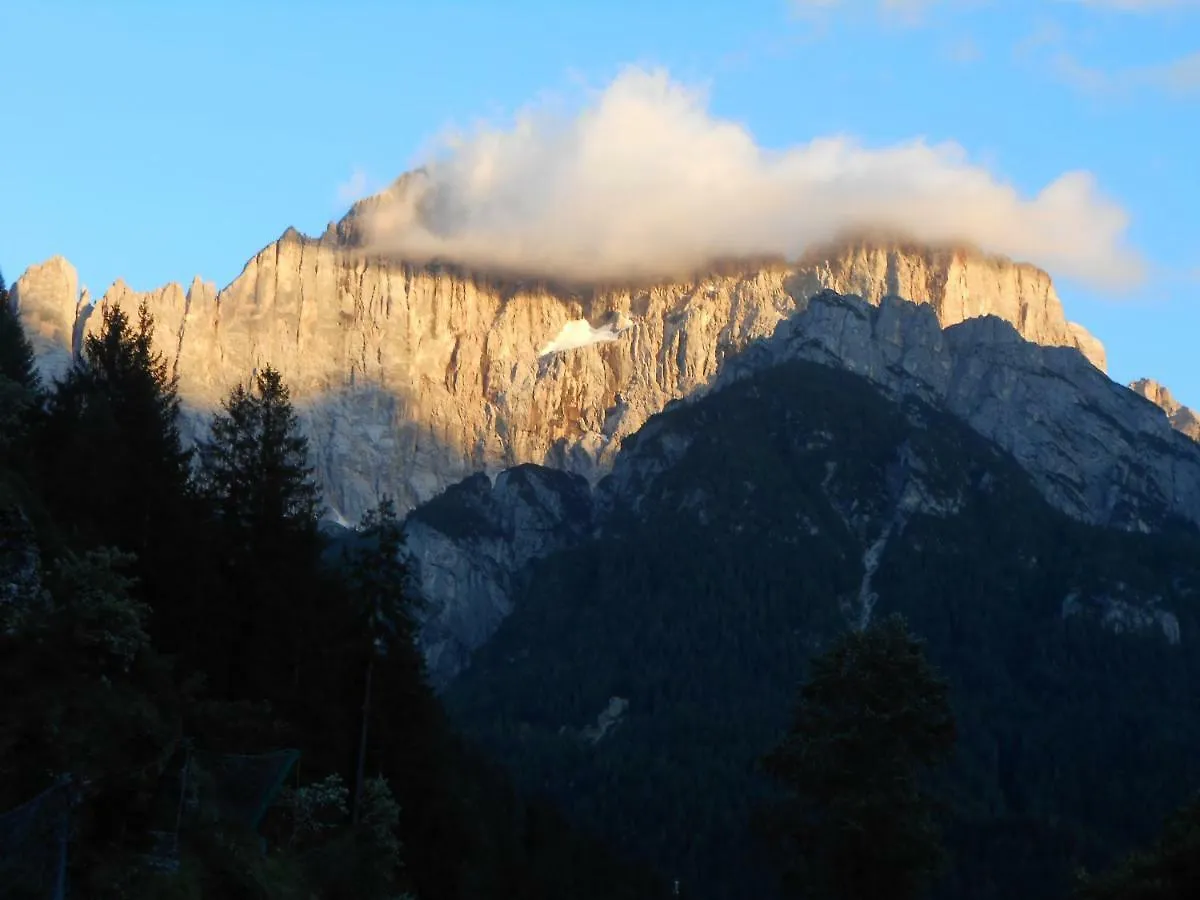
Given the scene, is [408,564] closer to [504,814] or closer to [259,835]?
[259,835]

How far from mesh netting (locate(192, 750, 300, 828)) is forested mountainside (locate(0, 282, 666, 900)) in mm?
61

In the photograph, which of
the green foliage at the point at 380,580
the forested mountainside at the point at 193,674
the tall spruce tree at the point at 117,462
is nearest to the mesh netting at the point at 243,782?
the forested mountainside at the point at 193,674

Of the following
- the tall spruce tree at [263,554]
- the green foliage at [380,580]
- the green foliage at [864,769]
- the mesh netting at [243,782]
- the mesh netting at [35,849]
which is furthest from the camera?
the tall spruce tree at [263,554]

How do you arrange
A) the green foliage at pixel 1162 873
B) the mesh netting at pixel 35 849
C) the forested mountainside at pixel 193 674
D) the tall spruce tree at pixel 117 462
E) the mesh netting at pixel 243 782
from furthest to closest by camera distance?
1. the tall spruce tree at pixel 117 462
2. the green foliage at pixel 1162 873
3. the mesh netting at pixel 243 782
4. the forested mountainside at pixel 193 674
5. the mesh netting at pixel 35 849

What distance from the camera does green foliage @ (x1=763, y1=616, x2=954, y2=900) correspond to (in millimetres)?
49906

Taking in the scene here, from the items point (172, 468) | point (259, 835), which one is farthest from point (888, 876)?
point (172, 468)

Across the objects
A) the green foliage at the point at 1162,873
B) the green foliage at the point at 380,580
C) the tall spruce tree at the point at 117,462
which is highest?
the tall spruce tree at the point at 117,462

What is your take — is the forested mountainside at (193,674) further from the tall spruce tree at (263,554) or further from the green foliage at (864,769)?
the green foliage at (864,769)

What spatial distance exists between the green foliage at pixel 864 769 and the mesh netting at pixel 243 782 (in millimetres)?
15893

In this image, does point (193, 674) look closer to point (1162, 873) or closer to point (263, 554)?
point (263, 554)

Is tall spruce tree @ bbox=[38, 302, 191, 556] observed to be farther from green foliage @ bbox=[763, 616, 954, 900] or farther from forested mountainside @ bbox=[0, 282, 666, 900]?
green foliage @ bbox=[763, 616, 954, 900]

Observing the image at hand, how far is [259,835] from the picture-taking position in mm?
42594

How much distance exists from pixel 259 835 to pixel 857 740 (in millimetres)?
17165

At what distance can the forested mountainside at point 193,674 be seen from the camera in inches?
1332
